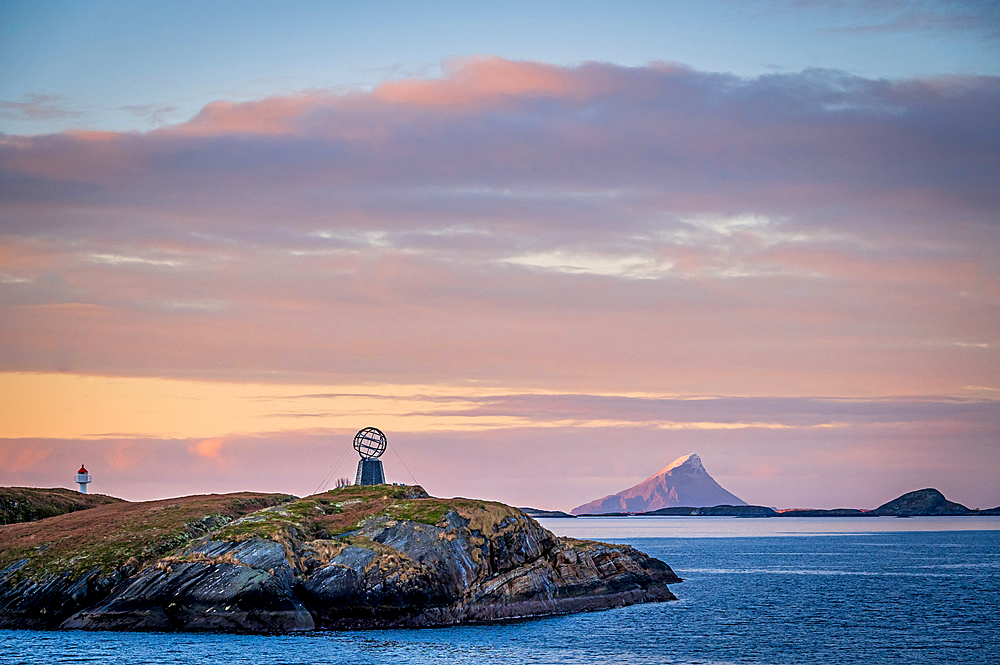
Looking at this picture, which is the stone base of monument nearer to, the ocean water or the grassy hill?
the grassy hill

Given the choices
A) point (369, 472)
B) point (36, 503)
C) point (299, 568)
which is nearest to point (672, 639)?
point (299, 568)

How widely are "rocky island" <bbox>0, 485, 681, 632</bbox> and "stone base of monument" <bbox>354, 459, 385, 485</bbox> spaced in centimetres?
2477

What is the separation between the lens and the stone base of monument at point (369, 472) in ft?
396

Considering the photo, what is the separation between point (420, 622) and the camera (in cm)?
7706

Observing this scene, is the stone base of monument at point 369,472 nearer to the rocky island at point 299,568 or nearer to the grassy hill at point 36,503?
the rocky island at point 299,568

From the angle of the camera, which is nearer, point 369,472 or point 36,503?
point 36,503

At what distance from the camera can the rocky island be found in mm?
74125

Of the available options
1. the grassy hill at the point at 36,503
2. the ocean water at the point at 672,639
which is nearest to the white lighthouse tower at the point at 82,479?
the grassy hill at the point at 36,503

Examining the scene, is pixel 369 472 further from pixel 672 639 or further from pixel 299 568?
pixel 672 639

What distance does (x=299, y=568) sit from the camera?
3049 inches

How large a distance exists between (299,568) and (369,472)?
4383cm

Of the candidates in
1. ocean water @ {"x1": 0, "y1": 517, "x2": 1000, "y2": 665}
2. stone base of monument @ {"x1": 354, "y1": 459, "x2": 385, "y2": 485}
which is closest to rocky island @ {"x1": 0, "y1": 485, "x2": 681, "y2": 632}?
ocean water @ {"x1": 0, "y1": 517, "x2": 1000, "y2": 665}

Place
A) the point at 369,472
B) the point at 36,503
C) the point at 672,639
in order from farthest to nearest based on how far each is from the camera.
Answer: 1. the point at 369,472
2. the point at 36,503
3. the point at 672,639

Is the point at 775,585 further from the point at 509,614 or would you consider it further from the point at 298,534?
the point at 298,534
